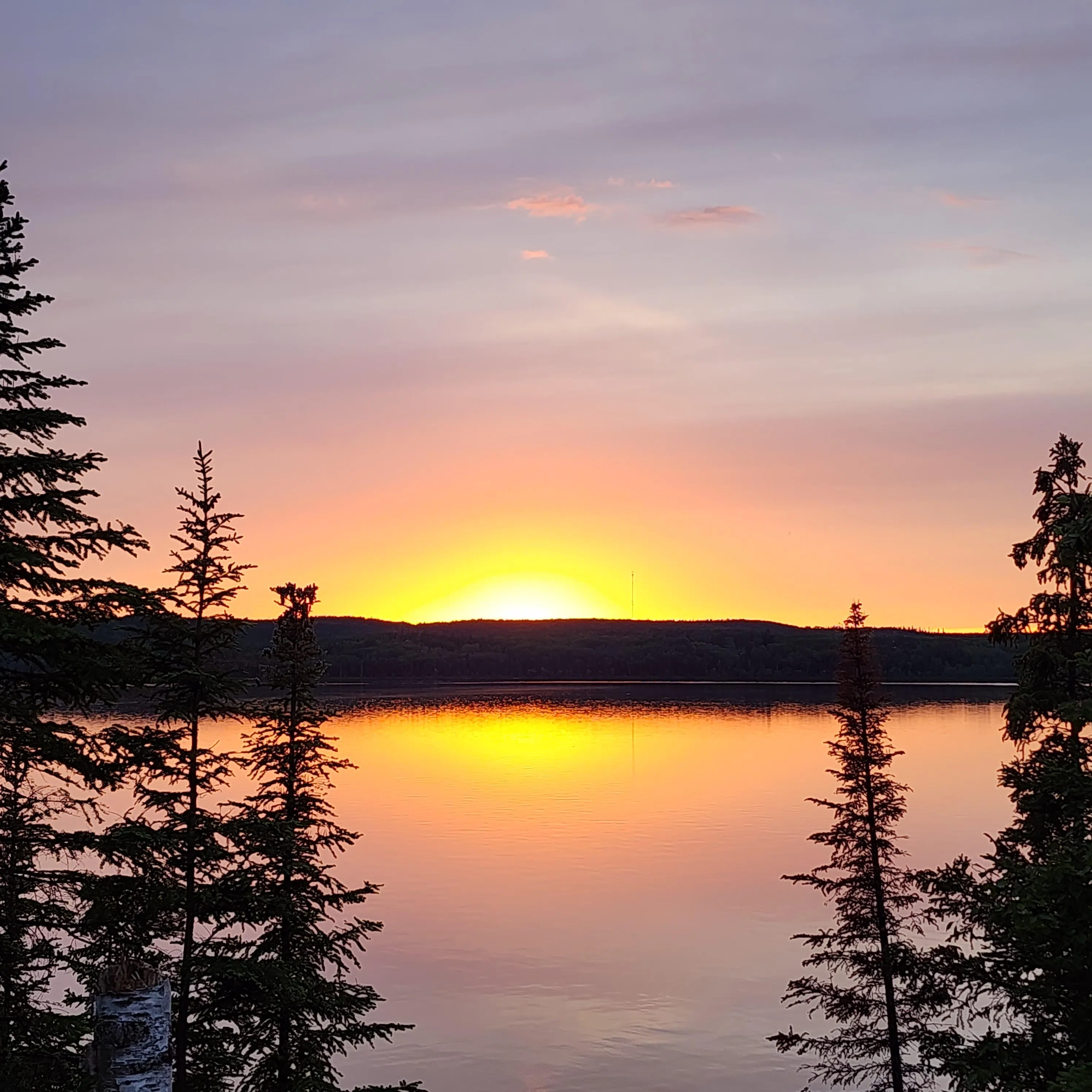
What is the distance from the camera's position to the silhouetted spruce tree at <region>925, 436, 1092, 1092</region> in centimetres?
1390

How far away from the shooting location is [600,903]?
78500 mm

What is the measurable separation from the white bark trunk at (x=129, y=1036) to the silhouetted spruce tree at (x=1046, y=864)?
988 cm

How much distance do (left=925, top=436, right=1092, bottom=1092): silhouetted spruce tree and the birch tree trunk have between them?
9.85m

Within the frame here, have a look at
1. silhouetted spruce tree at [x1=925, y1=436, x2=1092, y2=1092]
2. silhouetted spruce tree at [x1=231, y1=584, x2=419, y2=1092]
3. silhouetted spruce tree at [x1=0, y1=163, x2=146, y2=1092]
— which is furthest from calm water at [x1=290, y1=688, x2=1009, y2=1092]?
silhouetted spruce tree at [x1=0, y1=163, x2=146, y2=1092]

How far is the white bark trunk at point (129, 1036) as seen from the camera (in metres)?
5.57

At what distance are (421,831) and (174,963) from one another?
82156 mm

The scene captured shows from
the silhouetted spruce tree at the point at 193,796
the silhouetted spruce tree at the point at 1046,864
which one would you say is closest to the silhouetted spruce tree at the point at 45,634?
the silhouetted spruce tree at the point at 193,796

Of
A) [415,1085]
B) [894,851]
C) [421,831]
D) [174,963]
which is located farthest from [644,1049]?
[421,831]

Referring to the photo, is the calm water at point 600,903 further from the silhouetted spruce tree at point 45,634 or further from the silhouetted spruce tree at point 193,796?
the silhouetted spruce tree at point 45,634

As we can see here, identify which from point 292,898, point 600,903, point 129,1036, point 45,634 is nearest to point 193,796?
point 292,898

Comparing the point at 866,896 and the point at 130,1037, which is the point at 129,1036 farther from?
the point at 866,896

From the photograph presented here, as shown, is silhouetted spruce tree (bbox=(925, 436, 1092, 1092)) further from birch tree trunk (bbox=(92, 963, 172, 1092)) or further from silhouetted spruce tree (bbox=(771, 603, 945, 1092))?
birch tree trunk (bbox=(92, 963, 172, 1092))

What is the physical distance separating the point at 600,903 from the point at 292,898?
58008mm

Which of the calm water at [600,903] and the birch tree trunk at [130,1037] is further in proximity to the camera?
the calm water at [600,903]
